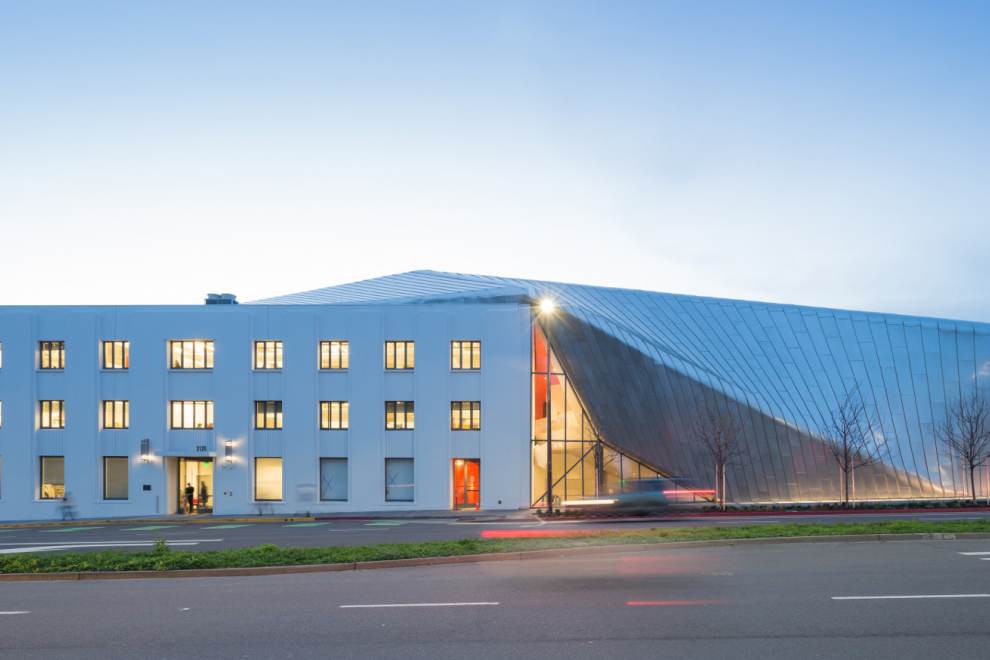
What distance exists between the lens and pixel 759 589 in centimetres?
1352

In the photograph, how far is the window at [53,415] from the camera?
38.4 metres

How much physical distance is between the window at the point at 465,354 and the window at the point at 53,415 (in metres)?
18.9

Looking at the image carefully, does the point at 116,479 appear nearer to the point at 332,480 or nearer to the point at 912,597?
the point at 332,480

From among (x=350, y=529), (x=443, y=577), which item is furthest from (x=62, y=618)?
(x=350, y=529)

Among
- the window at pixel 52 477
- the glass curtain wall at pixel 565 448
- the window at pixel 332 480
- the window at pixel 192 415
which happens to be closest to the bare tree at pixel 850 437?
the glass curtain wall at pixel 565 448

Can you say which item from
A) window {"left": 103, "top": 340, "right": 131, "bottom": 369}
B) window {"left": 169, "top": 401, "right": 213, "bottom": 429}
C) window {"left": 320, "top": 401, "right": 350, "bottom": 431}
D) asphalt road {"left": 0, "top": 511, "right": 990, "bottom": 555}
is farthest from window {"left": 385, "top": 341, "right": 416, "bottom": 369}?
window {"left": 103, "top": 340, "right": 131, "bottom": 369}

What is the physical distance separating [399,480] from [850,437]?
2140 centimetres

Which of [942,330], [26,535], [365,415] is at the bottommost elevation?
[26,535]

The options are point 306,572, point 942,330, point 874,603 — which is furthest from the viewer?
point 942,330

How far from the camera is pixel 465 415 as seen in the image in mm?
37812

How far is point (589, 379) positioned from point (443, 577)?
74.9 feet

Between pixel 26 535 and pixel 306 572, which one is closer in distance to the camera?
pixel 306 572

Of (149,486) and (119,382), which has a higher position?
(119,382)

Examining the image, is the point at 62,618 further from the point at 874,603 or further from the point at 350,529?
the point at 350,529
